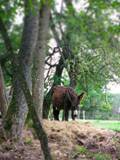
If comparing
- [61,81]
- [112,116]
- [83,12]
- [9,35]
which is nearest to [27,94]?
[9,35]

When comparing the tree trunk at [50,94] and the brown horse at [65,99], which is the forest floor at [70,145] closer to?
the brown horse at [65,99]

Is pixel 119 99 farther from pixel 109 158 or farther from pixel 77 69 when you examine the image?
pixel 109 158

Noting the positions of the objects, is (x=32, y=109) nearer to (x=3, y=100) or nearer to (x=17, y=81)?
(x=17, y=81)

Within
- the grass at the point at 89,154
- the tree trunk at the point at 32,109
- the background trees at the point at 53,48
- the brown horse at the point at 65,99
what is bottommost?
the grass at the point at 89,154

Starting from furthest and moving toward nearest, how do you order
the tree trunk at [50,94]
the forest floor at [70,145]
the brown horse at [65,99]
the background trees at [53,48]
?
the tree trunk at [50,94]
the brown horse at [65,99]
the forest floor at [70,145]
the background trees at [53,48]

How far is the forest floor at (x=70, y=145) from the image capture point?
33.6 ft

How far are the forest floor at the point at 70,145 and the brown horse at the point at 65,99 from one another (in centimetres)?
181

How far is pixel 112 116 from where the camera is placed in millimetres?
32750

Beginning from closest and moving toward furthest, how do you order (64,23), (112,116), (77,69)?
(64,23) < (77,69) < (112,116)

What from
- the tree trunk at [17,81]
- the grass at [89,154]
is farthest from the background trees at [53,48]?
the grass at [89,154]

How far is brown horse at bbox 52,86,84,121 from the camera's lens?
15.5 meters

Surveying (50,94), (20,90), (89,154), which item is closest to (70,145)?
(89,154)

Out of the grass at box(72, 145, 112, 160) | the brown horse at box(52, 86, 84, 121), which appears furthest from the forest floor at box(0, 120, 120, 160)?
the brown horse at box(52, 86, 84, 121)

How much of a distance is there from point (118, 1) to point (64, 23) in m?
0.93
